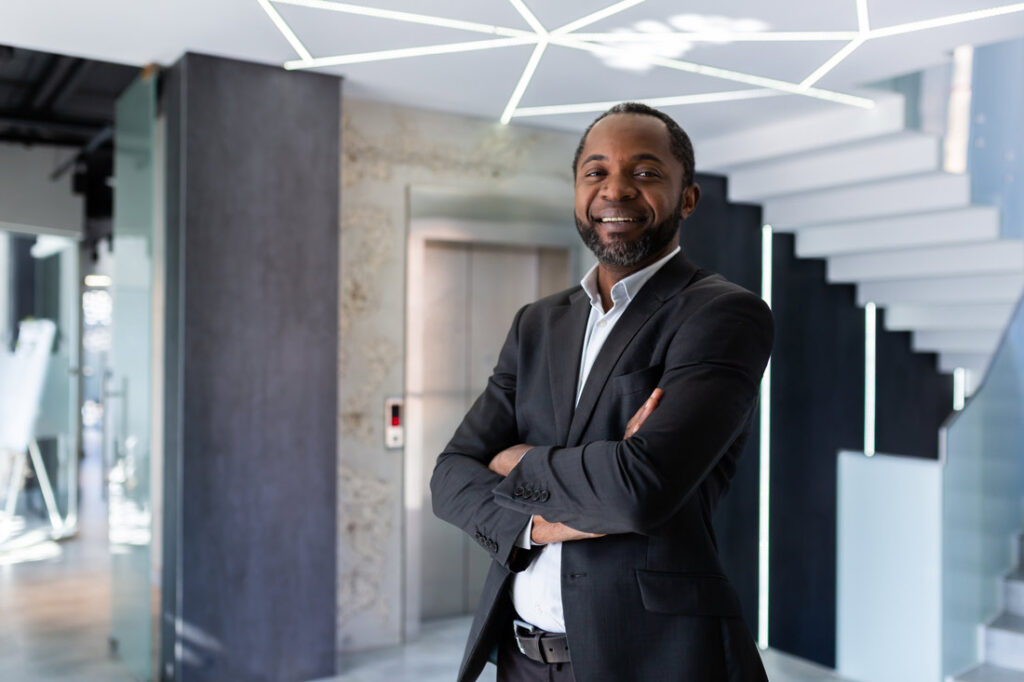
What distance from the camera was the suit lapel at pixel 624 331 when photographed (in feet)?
5.17

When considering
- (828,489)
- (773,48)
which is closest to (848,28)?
(773,48)

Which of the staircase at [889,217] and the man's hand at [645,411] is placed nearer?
the man's hand at [645,411]

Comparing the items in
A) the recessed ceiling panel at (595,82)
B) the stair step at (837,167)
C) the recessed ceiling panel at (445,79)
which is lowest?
the stair step at (837,167)

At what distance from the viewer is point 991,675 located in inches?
160

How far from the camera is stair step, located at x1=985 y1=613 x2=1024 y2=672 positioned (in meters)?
4.08

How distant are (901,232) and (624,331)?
3881 millimetres

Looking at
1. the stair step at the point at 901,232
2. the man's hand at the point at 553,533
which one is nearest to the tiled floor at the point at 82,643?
the stair step at the point at 901,232

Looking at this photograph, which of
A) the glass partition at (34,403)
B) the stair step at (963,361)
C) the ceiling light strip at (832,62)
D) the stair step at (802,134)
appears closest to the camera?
the ceiling light strip at (832,62)

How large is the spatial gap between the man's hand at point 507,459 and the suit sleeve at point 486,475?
0.05 feet

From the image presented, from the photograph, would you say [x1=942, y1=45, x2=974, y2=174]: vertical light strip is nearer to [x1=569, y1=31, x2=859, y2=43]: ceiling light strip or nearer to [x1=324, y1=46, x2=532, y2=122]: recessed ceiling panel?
[x1=569, y1=31, x2=859, y2=43]: ceiling light strip

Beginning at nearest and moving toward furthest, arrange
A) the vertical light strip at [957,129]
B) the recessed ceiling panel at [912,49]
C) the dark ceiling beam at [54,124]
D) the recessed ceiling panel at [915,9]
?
1. the recessed ceiling panel at [915,9]
2. the recessed ceiling panel at [912,49]
3. the vertical light strip at [957,129]
4. the dark ceiling beam at [54,124]

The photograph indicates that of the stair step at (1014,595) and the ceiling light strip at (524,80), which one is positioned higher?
the ceiling light strip at (524,80)

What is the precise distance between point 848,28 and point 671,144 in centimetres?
218

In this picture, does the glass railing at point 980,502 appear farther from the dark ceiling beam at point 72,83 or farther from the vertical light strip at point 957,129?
the dark ceiling beam at point 72,83
